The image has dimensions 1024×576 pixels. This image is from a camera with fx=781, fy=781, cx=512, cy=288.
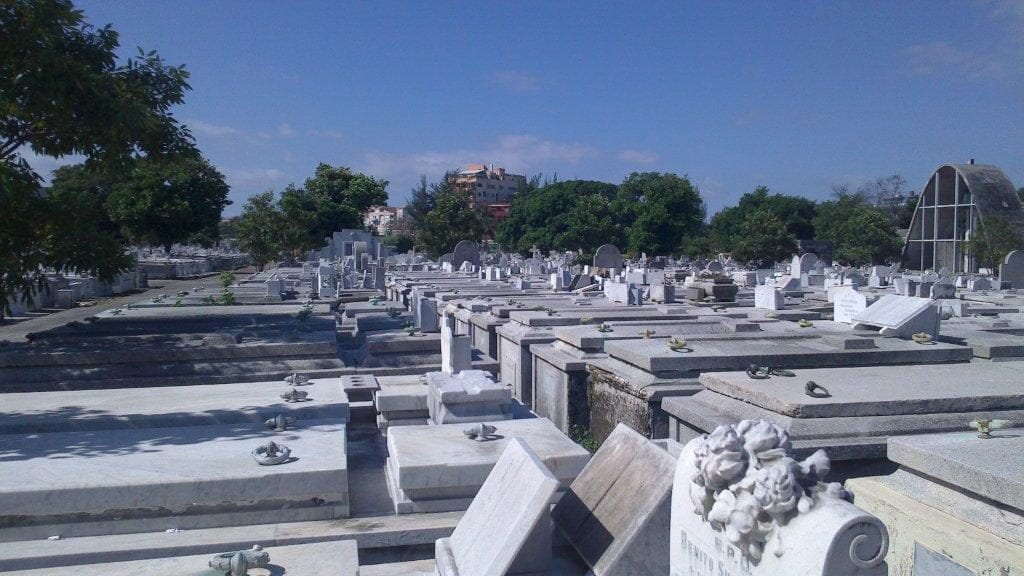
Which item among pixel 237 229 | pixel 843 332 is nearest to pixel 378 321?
pixel 843 332

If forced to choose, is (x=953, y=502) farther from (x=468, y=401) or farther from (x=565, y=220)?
(x=565, y=220)

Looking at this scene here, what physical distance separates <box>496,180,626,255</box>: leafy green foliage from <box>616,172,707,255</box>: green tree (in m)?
1.27

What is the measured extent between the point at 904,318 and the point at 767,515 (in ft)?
20.1

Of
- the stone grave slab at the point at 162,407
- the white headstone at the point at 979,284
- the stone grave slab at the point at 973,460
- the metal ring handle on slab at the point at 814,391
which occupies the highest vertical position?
the metal ring handle on slab at the point at 814,391

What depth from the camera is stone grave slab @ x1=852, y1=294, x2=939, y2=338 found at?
771cm

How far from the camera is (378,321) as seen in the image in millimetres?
10930

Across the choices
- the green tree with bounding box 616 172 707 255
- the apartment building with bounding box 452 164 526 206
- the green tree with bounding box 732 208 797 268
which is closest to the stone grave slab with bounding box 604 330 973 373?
the green tree with bounding box 732 208 797 268

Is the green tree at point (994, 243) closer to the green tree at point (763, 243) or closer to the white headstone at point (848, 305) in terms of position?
the green tree at point (763, 243)

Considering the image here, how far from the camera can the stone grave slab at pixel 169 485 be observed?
3.96 metres

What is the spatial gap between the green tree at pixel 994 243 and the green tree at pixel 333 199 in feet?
106

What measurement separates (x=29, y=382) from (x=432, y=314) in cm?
403

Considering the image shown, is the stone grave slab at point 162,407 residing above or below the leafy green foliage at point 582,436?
above

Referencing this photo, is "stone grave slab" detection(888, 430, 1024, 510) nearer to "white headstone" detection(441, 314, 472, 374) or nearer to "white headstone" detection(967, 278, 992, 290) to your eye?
"white headstone" detection(441, 314, 472, 374)

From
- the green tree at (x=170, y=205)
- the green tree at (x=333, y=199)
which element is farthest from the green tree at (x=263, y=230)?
the green tree at (x=170, y=205)
